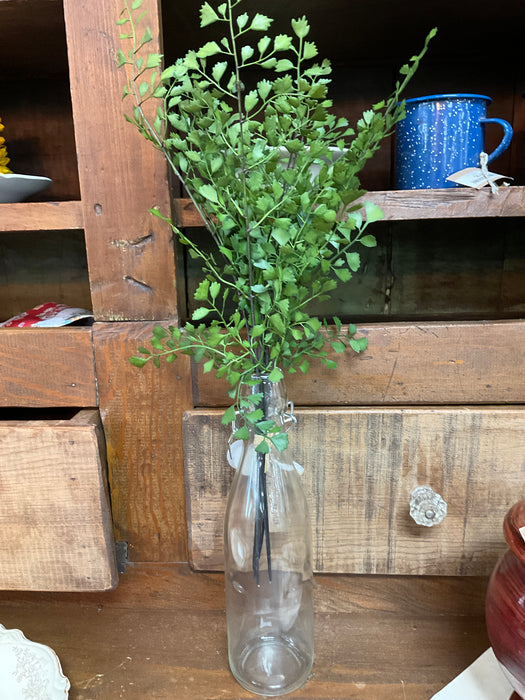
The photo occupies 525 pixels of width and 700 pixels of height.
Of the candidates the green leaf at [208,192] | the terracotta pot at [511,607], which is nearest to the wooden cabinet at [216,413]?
the terracotta pot at [511,607]

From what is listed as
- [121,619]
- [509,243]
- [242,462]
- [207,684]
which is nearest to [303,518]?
[242,462]

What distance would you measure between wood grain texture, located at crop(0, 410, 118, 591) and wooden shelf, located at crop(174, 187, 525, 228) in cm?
49

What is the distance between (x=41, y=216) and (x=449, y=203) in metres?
0.55

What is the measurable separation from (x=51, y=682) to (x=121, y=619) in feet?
0.46

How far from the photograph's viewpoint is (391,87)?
0.92 meters

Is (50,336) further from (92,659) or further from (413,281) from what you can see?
(413,281)

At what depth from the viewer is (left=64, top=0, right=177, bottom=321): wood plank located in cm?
63

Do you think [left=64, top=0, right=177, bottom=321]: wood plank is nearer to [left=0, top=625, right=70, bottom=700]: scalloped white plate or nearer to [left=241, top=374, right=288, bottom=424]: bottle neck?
[left=241, top=374, right=288, bottom=424]: bottle neck

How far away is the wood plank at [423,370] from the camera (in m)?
0.67

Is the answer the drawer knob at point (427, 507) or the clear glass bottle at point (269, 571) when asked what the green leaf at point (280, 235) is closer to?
the clear glass bottle at point (269, 571)

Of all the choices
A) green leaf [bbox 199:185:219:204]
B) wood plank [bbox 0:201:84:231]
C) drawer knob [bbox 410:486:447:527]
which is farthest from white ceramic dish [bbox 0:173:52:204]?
drawer knob [bbox 410:486:447:527]

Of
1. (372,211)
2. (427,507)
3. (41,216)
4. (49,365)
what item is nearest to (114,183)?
(41,216)

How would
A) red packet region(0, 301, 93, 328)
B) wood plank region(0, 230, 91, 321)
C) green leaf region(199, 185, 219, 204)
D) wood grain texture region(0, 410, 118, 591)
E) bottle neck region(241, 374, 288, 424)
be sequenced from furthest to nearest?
wood plank region(0, 230, 91, 321) < red packet region(0, 301, 93, 328) < wood grain texture region(0, 410, 118, 591) < bottle neck region(241, 374, 288, 424) < green leaf region(199, 185, 219, 204)

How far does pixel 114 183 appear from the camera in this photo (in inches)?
26.2
